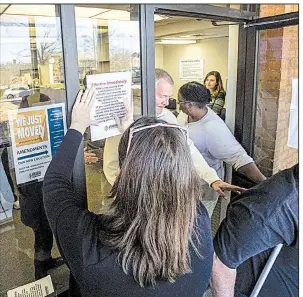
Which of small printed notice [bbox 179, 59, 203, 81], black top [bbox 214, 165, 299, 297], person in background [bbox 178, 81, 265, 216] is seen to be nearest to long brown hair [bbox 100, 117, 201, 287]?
black top [bbox 214, 165, 299, 297]

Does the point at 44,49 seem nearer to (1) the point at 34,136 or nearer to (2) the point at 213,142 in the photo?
(1) the point at 34,136

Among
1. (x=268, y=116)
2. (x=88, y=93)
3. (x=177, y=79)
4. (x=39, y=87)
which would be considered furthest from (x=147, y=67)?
(x=177, y=79)

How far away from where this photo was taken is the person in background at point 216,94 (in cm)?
236

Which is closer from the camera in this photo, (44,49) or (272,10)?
(44,49)

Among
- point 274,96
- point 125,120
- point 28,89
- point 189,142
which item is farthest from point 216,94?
point 28,89

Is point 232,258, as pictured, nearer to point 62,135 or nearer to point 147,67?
point 62,135

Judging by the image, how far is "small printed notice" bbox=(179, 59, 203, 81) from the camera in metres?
4.26

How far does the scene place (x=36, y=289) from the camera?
1.34 m

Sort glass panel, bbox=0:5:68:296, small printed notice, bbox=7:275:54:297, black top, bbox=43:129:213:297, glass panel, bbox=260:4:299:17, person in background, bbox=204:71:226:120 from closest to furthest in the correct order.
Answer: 1. black top, bbox=43:129:213:297
2. glass panel, bbox=0:5:68:296
3. small printed notice, bbox=7:275:54:297
4. glass panel, bbox=260:4:299:17
5. person in background, bbox=204:71:226:120

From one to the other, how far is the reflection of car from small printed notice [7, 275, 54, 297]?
78cm

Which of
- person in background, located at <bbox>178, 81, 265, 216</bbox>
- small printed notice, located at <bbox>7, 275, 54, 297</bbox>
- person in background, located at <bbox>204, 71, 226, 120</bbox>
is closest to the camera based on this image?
small printed notice, located at <bbox>7, 275, 54, 297</bbox>

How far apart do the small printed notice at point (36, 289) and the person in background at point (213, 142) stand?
97cm

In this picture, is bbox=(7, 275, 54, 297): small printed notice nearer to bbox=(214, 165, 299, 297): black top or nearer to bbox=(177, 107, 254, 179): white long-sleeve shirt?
bbox=(214, 165, 299, 297): black top

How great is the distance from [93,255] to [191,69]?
3.90m
